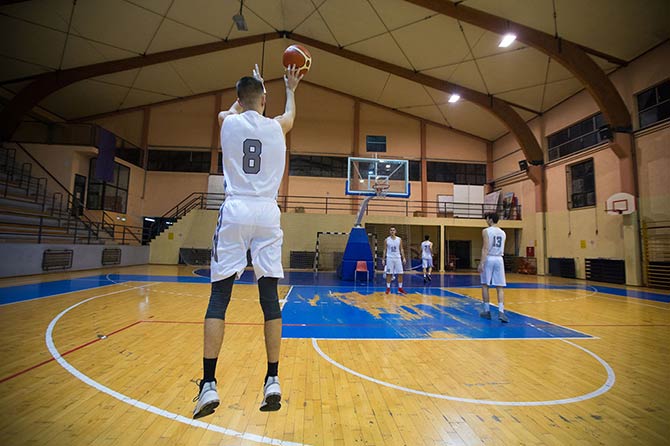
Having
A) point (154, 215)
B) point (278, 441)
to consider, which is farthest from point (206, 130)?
point (278, 441)

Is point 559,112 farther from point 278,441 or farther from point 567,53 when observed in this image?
point 278,441

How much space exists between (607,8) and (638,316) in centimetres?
949

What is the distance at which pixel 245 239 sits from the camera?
183 cm

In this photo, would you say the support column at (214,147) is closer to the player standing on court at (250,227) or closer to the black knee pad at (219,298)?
the player standing on court at (250,227)

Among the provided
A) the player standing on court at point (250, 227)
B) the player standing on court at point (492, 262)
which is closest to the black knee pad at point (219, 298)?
the player standing on court at point (250, 227)

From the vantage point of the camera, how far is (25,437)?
1.78 meters

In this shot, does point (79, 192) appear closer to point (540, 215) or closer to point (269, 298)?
point (269, 298)

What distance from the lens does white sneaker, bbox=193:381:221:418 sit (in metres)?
1.59

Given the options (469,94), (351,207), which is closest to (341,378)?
(469,94)

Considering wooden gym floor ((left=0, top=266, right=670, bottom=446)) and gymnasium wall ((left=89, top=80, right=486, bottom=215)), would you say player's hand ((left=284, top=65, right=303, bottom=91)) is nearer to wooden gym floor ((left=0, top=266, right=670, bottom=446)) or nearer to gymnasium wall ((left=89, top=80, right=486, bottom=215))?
wooden gym floor ((left=0, top=266, right=670, bottom=446))

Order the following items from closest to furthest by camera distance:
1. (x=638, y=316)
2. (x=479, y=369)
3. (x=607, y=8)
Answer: (x=479, y=369), (x=638, y=316), (x=607, y=8)

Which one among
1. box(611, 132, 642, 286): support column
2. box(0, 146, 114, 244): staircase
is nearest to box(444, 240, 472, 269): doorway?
box(611, 132, 642, 286): support column

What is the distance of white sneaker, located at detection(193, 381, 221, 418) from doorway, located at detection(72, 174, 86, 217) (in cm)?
1643

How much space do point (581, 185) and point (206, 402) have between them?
16730 millimetres
